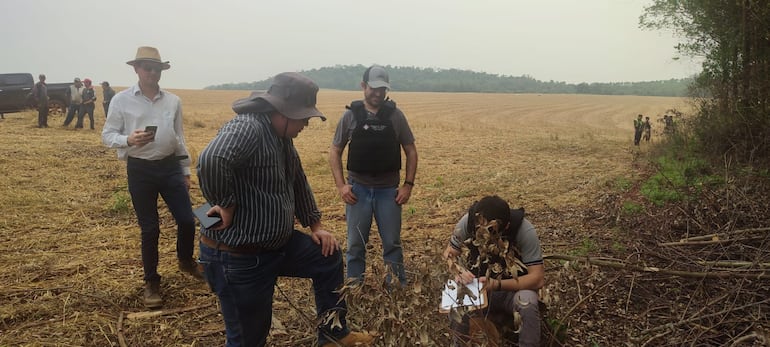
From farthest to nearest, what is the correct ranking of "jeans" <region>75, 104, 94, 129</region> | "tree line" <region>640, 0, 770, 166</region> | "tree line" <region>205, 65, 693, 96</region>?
"tree line" <region>205, 65, 693, 96</region> → "jeans" <region>75, 104, 94, 129</region> → "tree line" <region>640, 0, 770, 166</region>

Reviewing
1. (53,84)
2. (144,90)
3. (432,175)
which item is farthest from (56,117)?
(144,90)

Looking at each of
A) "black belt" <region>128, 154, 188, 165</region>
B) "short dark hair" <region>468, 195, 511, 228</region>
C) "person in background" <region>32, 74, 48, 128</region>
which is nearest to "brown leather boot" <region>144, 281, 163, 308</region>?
"black belt" <region>128, 154, 188, 165</region>

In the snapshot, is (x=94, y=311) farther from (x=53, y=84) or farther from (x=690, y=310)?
(x=53, y=84)

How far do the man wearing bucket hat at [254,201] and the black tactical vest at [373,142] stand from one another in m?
1.03

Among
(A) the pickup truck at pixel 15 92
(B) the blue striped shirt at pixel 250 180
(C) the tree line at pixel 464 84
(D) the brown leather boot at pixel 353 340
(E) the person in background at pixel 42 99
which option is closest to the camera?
(B) the blue striped shirt at pixel 250 180

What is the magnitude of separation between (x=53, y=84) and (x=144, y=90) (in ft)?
59.7

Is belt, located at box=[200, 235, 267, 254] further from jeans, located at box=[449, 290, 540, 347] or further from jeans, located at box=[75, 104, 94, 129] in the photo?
jeans, located at box=[75, 104, 94, 129]

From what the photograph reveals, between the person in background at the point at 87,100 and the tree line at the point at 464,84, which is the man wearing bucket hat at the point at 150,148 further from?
the tree line at the point at 464,84

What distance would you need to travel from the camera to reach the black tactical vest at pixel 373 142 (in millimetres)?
3771

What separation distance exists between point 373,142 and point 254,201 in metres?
1.46

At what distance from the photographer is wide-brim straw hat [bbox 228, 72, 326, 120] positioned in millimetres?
2482

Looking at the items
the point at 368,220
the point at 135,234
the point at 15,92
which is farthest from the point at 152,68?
the point at 15,92

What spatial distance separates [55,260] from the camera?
15.9ft

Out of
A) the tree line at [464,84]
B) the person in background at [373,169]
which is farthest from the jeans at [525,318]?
the tree line at [464,84]
